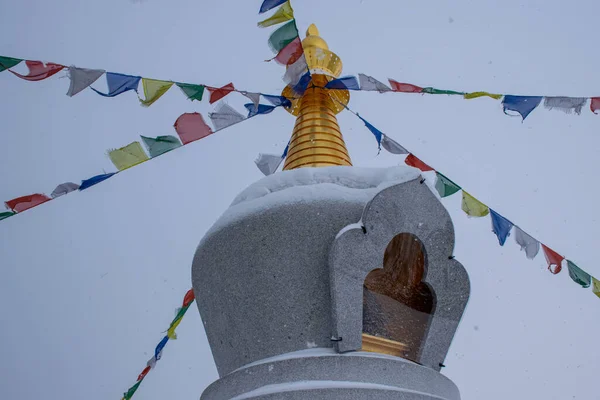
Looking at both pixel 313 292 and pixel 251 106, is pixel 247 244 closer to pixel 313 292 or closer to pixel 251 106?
pixel 313 292

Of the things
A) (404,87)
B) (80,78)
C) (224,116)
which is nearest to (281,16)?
(224,116)

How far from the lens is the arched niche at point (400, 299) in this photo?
336cm

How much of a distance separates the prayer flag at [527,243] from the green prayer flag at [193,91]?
8.77 feet

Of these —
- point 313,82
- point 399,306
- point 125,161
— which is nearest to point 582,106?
point 313,82

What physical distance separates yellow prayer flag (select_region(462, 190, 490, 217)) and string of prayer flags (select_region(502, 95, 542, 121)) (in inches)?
29.0

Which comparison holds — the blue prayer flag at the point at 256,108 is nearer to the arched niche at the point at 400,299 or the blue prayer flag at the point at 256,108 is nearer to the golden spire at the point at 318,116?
the golden spire at the point at 318,116

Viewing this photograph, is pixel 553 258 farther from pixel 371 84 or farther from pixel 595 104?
pixel 371 84

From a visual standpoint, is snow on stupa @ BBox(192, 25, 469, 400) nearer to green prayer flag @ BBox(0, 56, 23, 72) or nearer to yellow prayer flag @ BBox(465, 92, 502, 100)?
yellow prayer flag @ BBox(465, 92, 502, 100)

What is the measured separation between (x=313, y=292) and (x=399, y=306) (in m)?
0.55

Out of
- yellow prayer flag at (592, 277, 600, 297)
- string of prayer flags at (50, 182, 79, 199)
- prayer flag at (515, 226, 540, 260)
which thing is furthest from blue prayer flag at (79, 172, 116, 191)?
yellow prayer flag at (592, 277, 600, 297)

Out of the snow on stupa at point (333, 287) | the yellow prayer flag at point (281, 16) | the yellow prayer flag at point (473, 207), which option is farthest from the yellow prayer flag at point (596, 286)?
the yellow prayer flag at point (281, 16)

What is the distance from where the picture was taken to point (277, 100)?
4762mm

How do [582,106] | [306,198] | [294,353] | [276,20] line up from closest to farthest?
[294,353], [306,198], [276,20], [582,106]

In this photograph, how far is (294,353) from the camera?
10.2 feet
